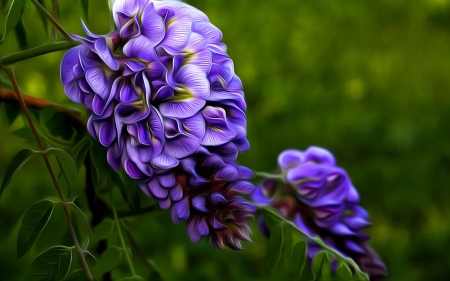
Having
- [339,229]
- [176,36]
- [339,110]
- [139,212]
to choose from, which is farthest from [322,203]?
[339,110]

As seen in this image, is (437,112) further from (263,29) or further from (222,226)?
(222,226)

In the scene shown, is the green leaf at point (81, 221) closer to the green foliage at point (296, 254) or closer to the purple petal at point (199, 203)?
the purple petal at point (199, 203)

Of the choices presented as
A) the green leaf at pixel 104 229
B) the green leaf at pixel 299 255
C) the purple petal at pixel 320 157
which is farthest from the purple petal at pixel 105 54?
the purple petal at pixel 320 157

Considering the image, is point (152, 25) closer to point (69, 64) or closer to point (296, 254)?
point (69, 64)

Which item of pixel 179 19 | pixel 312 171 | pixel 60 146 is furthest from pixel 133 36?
pixel 312 171

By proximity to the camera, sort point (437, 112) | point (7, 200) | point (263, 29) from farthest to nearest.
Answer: point (263, 29) < point (437, 112) < point (7, 200)

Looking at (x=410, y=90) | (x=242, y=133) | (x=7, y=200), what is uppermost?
(x=242, y=133)
